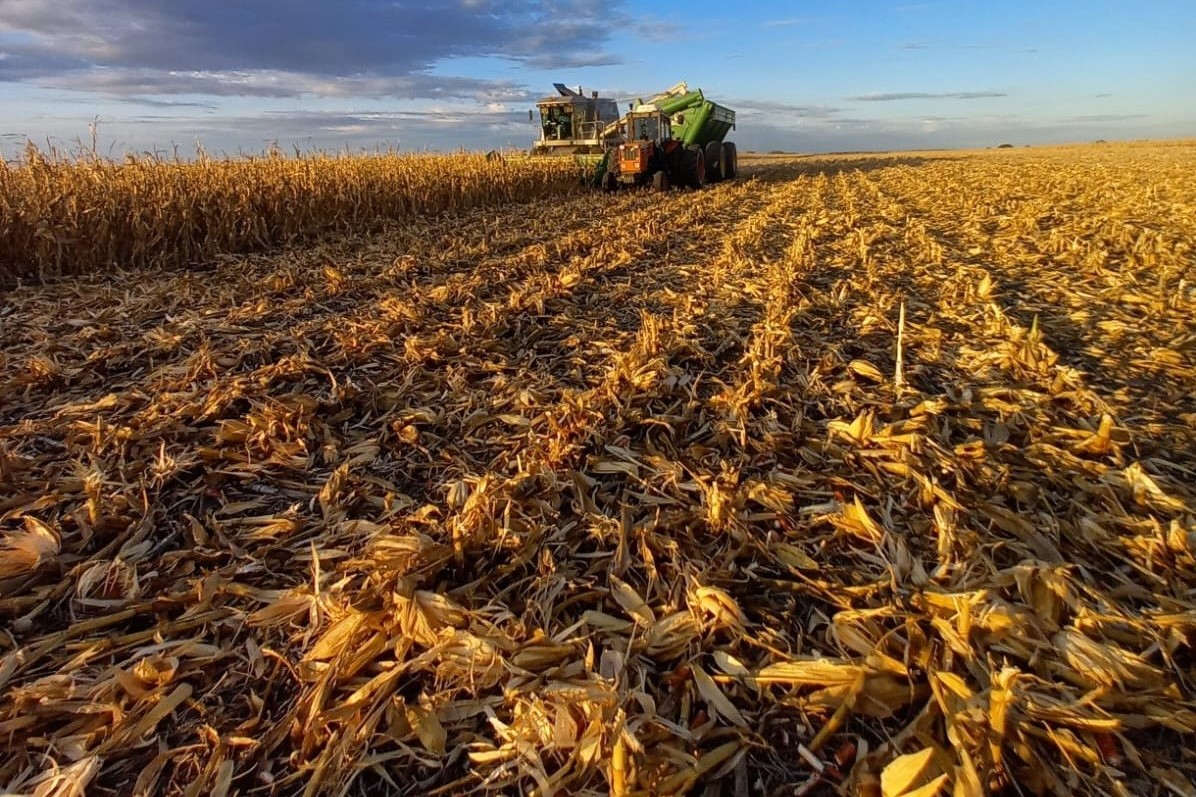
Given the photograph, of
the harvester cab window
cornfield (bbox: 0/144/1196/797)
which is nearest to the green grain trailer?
the harvester cab window

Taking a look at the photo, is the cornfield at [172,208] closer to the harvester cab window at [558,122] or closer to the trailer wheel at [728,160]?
the harvester cab window at [558,122]


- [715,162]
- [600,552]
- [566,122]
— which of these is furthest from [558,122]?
[600,552]

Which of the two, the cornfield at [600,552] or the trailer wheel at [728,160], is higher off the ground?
the trailer wheel at [728,160]

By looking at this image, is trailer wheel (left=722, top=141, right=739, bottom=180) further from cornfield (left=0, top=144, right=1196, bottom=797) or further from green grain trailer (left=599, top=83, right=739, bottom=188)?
cornfield (left=0, top=144, right=1196, bottom=797)

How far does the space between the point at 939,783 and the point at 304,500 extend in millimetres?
2677

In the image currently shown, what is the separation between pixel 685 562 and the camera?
2.56 metres

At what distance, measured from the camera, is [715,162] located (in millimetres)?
21750

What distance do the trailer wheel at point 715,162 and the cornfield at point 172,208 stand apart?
429 inches

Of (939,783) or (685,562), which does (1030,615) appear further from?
(685,562)

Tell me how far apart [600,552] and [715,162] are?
21064 millimetres

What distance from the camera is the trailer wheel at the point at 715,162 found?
2142cm

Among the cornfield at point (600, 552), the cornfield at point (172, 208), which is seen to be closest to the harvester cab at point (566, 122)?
the cornfield at point (172, 208)

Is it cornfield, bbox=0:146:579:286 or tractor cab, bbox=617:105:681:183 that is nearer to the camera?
cornfield, bbox=0:146:579:286

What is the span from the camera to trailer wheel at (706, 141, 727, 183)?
2142 cm
